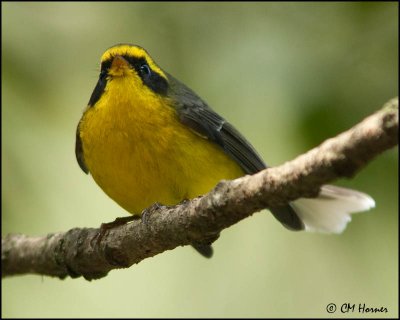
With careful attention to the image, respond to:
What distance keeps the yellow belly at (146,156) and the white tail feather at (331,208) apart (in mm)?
612

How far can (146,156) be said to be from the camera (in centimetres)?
429

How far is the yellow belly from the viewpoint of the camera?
4293 mm

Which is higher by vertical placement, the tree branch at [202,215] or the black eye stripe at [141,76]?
the black eye stripe at [141,76]

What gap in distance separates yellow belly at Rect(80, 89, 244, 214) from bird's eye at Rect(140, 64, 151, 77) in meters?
0.22

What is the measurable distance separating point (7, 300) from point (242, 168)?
1.85 meters

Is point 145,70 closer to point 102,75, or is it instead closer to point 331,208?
point 102,75

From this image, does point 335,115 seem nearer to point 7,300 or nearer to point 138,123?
point 138,123

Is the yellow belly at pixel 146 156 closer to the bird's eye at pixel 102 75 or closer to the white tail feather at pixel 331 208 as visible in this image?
the bird's eye at pixel 102 75

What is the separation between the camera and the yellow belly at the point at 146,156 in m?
4.29

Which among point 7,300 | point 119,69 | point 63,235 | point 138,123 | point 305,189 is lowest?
point 305,189

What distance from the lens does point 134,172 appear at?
14.1ft

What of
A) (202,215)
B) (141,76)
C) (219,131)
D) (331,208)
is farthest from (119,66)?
(202,215)

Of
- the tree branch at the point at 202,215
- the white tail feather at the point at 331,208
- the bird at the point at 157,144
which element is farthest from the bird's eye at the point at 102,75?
the white tail feather at the point at 331,208

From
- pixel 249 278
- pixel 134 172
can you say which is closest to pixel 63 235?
pixel 134 172
